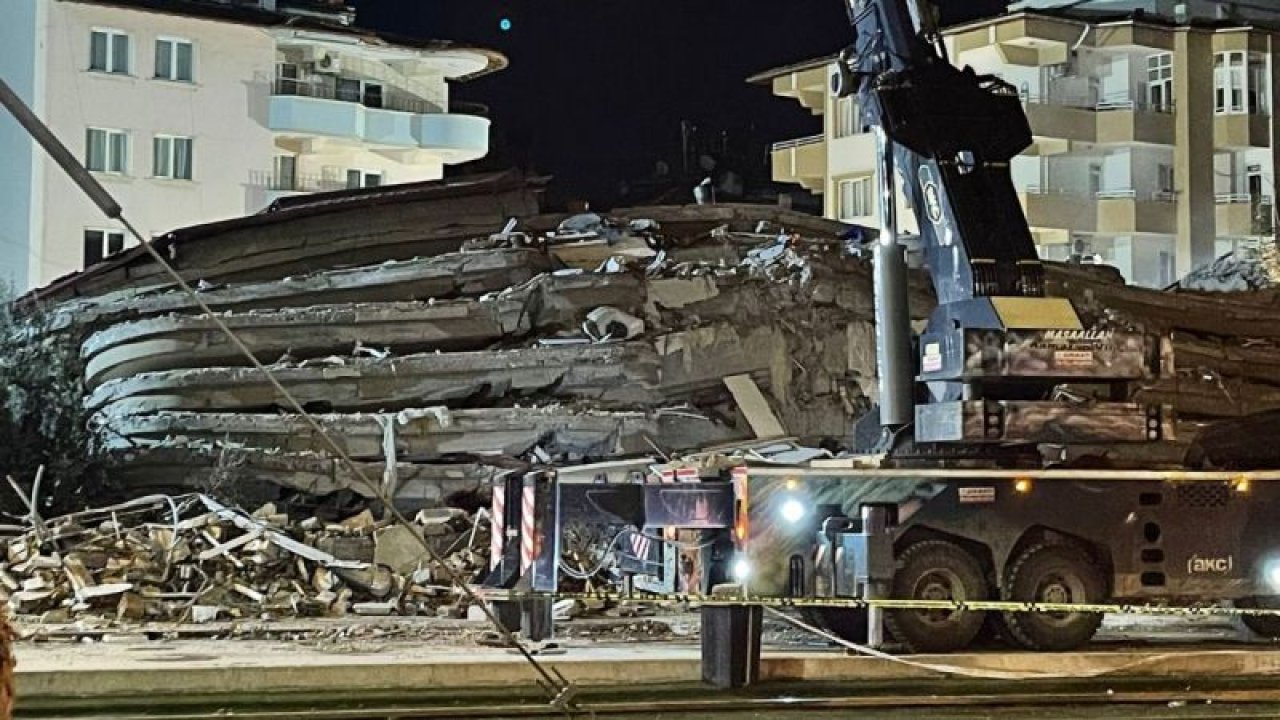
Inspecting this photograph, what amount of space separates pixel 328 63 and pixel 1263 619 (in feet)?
97.1

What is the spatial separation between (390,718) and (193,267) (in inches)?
652

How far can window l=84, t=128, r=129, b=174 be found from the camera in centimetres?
3709

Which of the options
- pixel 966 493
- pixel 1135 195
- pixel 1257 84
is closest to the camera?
pixel 966 493

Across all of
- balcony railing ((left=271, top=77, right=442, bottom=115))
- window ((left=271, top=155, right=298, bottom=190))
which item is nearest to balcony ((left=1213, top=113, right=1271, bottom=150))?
Answer: balcony railing ((left=271, top=77, right=442, bottom=115))

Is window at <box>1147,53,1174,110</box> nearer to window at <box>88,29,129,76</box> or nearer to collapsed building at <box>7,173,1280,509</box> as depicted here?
collapsed building at <box>7,173,1280,509</box>

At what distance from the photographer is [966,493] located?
14.9 m

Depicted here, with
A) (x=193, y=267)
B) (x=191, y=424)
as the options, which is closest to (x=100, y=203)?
(x=191, y=424)

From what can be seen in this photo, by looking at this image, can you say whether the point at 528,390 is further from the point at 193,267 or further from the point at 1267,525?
the point at 1267,525

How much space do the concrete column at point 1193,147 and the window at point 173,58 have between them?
2399cm

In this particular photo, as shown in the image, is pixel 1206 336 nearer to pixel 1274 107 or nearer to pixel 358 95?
pixel 1274 107

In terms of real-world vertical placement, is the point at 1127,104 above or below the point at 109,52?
above

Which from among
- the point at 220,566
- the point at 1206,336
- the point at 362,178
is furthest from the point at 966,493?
A: the point at 362,178

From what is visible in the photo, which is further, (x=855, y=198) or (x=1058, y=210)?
(x=855, y=198)

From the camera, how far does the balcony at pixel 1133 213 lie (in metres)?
44.2
